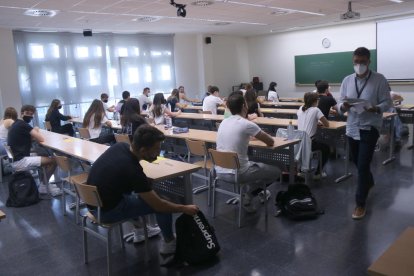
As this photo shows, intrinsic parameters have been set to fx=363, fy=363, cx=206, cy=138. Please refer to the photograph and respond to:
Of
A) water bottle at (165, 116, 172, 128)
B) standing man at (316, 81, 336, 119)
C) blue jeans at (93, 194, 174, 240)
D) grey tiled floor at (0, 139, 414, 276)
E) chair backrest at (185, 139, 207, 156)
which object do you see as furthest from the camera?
water bottle at (165, 116, 172, 128)

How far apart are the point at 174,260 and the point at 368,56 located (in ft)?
8.26

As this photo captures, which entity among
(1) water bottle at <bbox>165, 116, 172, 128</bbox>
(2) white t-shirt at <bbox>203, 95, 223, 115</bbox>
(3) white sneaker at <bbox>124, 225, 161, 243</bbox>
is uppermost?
(2) white t-shirt at <bbox>203, 95, 223, 115</bbox>

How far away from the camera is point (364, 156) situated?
3.46 m

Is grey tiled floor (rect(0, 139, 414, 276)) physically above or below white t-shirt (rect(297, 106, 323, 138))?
below

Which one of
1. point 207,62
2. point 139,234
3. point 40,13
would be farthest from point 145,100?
point 139,234

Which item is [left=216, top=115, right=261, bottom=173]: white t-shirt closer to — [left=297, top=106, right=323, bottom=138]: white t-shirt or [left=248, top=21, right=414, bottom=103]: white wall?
[left=297, top=106, right=323, bottom=138]: white t-shirt

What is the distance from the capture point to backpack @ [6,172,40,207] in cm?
457

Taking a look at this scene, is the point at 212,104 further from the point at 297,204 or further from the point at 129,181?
the point at 129,181

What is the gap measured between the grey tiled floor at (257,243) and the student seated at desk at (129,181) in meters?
0.53

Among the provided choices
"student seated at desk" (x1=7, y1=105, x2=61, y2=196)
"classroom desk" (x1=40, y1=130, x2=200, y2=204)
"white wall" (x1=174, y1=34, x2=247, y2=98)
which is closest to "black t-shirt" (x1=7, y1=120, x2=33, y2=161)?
"student seated at desk" (x1=7, y1=105, x2=61, y2=196)

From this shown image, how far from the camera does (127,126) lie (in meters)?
5.19

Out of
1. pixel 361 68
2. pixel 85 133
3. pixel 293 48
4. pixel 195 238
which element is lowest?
pixel 195 238

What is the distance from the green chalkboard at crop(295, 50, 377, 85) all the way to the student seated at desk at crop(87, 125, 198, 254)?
384 inches

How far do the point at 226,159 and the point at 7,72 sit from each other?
7339 mm
